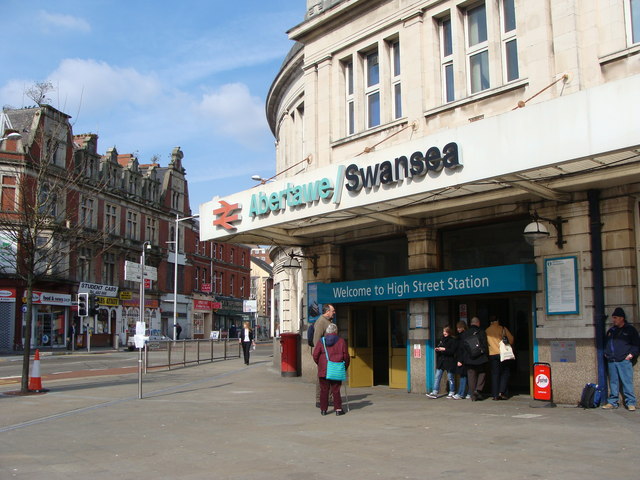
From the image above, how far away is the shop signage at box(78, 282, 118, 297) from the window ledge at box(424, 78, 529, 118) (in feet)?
131

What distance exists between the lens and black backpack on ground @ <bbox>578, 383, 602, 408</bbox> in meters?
11.5

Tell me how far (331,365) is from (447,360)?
10.9 feet

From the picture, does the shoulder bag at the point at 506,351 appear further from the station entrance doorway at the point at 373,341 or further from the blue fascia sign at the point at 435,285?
the station entrance doorway at the point at 373,341

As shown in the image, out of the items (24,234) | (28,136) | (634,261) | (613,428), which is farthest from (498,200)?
(28,136)

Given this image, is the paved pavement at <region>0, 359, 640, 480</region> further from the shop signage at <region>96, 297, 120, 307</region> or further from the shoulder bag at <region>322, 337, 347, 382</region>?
the shop signage at <region>96, 297, 120, 307</region>

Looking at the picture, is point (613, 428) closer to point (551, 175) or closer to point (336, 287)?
point (551, 175)

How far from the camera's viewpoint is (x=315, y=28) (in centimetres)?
1783

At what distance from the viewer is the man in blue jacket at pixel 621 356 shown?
11000 millimetres

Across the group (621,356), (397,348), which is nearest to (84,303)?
(397,348)

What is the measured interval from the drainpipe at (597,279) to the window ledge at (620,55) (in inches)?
87.3

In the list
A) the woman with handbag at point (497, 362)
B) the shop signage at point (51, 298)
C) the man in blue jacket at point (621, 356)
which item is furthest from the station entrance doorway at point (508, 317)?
the shop signage at point (51, 298)

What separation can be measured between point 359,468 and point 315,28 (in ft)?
43.3

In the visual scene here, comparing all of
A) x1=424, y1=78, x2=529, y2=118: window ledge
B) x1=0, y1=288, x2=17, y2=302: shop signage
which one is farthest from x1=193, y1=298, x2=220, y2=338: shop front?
x1=424, y1=78, x2=529, y2=118: window ledge

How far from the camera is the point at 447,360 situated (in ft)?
45.8
